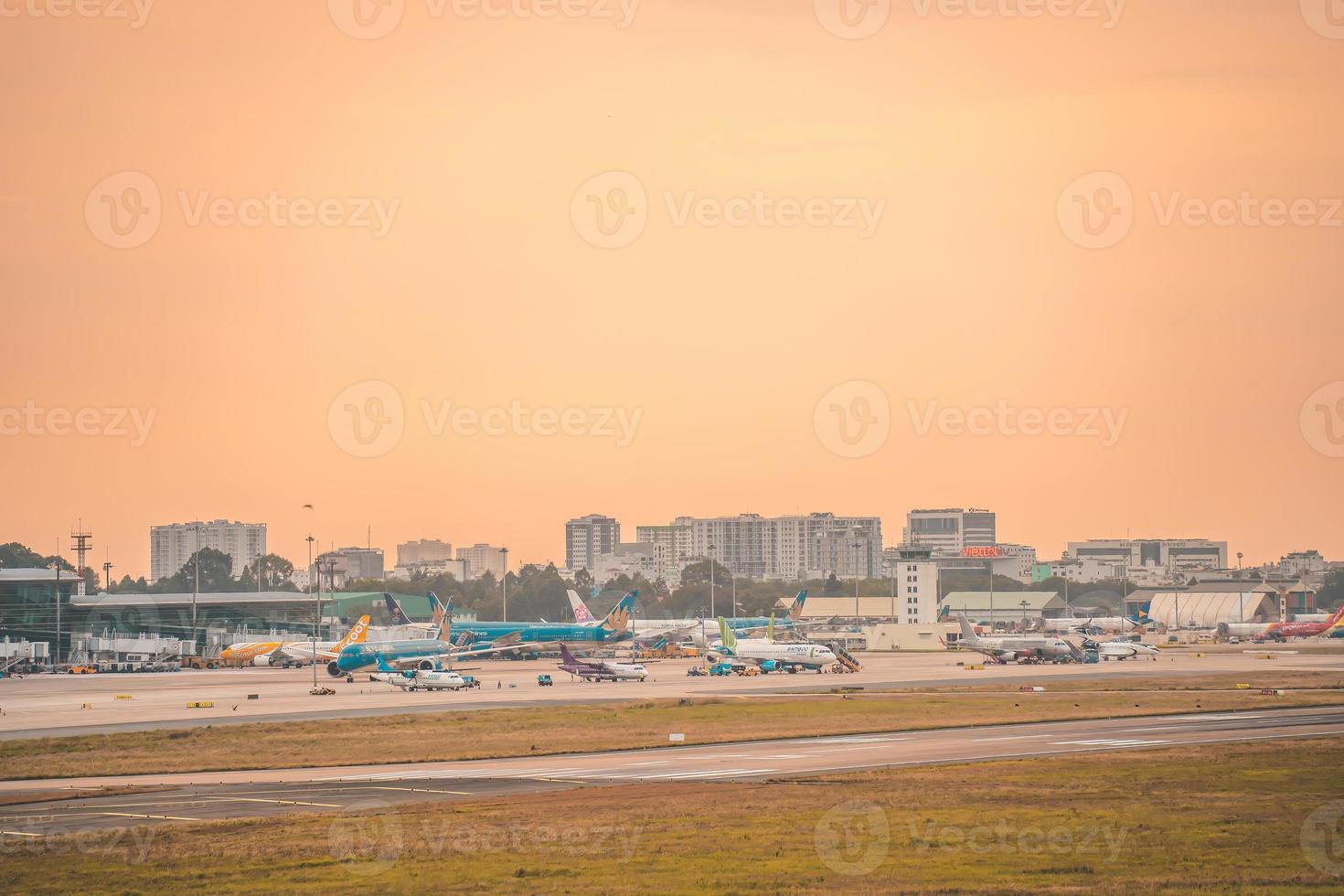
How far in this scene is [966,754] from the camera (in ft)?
174

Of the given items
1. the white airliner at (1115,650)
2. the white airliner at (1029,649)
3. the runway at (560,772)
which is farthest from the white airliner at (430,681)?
the white airliner at (1115,650)

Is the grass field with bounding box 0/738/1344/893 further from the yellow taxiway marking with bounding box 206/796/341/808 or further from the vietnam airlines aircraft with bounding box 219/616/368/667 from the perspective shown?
the vietnam airlines aircraft with bounding box 219/616/368/667

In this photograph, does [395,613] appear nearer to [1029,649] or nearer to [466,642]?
[466,642]

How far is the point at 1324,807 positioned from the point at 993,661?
325 feet

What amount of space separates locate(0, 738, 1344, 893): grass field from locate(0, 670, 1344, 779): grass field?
57.3 ft

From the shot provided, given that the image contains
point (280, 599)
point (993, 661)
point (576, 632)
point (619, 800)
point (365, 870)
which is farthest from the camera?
point (280, 599)

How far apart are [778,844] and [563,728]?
3551cm

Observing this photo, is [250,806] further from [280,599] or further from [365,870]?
[280,599]

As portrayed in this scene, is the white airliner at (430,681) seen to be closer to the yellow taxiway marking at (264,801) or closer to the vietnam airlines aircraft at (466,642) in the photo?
the vietnam airlines aircraft at (466,642)

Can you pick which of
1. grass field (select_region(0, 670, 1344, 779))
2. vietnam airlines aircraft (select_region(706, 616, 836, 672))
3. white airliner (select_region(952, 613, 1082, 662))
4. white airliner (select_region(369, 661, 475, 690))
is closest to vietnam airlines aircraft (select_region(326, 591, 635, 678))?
white airliner (select_region(369, 661, 475, 690))

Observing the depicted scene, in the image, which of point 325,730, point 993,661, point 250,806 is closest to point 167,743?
point 325,730

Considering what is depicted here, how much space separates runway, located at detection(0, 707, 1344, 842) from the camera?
41.2 meters

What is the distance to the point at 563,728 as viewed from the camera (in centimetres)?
6781

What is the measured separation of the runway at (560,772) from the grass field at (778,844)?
8.52ft
